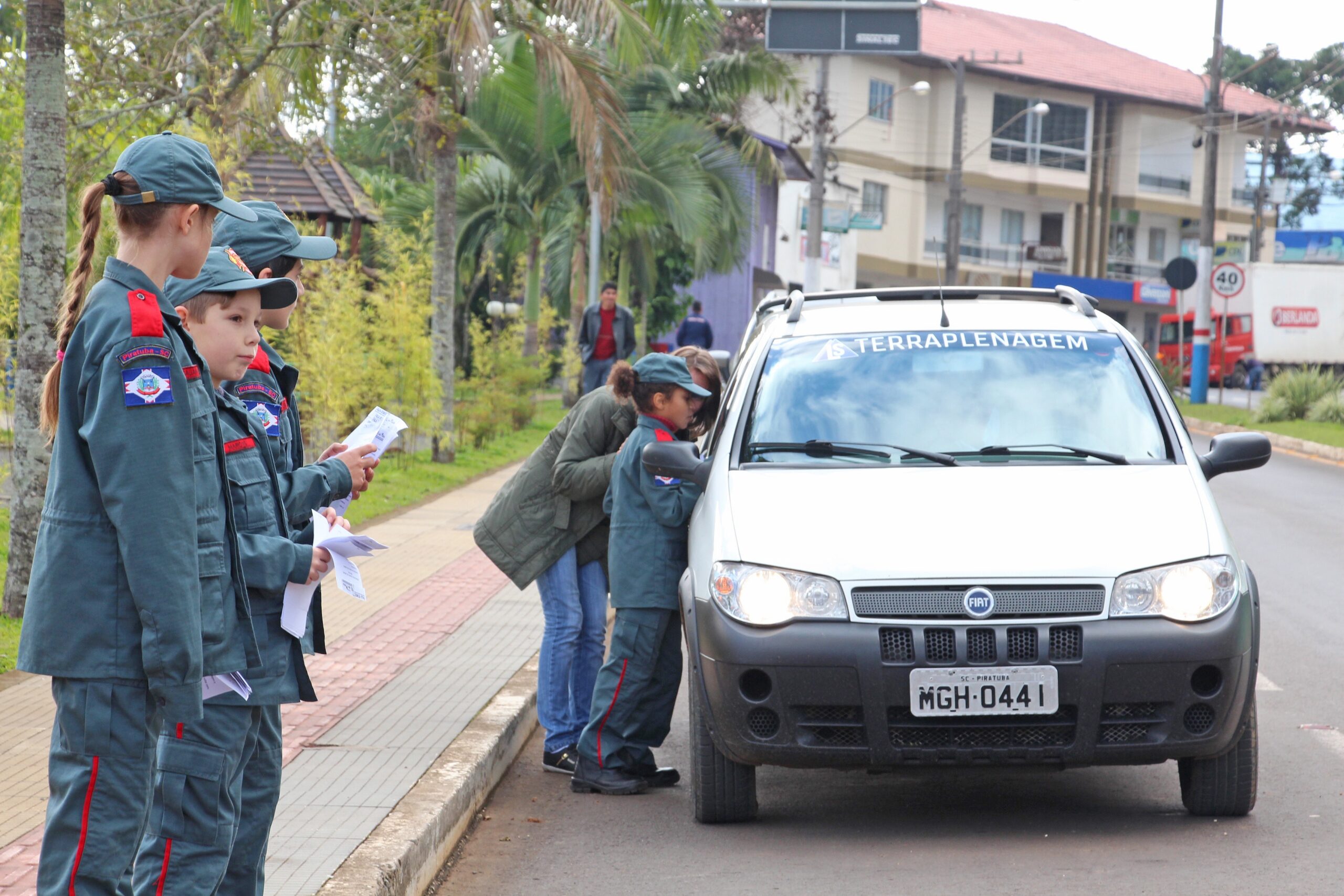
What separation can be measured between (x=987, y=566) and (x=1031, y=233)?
196 feet

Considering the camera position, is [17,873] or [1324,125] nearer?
[17,873]

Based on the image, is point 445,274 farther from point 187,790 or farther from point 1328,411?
point 1328,411

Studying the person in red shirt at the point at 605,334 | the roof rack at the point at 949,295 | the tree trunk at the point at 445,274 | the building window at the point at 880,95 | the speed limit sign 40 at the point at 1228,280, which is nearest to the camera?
the roof rack at the point at 949,295

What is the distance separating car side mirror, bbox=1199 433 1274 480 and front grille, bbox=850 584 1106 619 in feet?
3.49

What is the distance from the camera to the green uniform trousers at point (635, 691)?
5828 mm

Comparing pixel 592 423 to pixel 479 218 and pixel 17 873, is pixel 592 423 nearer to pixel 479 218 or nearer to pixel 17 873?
pixel 17 873

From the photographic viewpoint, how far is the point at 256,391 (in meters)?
3.67

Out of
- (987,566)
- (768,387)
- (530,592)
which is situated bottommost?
(530,592)

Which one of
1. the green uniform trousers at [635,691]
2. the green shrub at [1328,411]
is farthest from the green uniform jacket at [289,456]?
the green shrub at [1328,411]

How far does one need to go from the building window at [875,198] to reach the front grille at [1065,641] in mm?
53094

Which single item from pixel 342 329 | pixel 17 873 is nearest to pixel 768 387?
pixel 17 873

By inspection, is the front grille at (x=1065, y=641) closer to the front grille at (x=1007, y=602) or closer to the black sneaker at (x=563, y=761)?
the front grille at (x=1007, y=602)

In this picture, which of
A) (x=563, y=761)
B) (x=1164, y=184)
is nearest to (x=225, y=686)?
(x=563, y=761)

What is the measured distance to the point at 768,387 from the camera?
606cm
